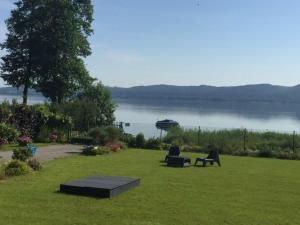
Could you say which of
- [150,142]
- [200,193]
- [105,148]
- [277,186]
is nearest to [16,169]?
[200,193]

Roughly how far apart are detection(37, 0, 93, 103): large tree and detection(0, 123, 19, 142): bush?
19.4 metres

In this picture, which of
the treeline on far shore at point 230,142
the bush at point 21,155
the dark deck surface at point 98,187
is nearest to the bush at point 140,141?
the treeline on far shore at point 230,142

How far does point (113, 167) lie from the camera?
18.9 meters

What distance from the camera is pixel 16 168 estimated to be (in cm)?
1548

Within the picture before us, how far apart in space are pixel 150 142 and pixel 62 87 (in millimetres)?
18681

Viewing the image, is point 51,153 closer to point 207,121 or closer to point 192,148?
point 192,148

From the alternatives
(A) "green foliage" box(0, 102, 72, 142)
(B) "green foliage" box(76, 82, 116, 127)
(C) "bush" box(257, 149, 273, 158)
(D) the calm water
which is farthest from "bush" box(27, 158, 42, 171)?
(B) "green foliage" box(76, 82, 116, 127)

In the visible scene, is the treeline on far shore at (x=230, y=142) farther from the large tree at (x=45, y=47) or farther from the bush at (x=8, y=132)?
the large tree at (x=45, y=47)

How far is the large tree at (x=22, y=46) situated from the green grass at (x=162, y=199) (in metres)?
29.5

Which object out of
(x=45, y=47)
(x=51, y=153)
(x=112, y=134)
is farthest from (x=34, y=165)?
(x=45, y=47)

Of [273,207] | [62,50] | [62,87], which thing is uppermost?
[62,50]

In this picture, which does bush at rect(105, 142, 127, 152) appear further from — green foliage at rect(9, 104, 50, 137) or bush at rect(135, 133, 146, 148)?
green foliage at rect(9, 104, 50, 137)

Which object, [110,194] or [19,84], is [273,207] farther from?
[19,84]

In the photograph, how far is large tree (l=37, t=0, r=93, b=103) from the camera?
46031mm
